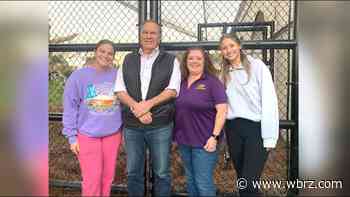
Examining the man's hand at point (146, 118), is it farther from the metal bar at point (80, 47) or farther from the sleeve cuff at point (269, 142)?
the sleeve cuff at point (269, 142)

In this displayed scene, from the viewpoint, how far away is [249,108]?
142 cm

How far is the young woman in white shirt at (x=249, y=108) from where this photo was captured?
1412 mm

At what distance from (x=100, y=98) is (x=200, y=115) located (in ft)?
1.35

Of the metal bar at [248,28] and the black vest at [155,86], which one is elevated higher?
the metal bar at [248,28]

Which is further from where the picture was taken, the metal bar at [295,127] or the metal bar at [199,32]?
the metal bar at [199,32]

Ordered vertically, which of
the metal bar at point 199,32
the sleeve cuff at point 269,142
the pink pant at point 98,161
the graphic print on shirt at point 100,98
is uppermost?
the metal bar at point 199,32

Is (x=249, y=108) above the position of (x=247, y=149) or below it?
above

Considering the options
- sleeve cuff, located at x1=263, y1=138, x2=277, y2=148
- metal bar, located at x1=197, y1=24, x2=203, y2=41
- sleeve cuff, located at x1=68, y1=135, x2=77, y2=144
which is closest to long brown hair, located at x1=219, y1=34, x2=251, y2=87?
metal bar, located at x1=197, y1=24, x2=203, y2=41

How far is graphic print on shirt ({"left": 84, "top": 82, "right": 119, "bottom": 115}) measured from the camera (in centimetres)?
149

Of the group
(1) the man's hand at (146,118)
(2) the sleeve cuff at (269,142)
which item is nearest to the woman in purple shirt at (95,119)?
(1) the man's hand at (146,118)

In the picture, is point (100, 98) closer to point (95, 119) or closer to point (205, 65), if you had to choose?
point (95, 119)

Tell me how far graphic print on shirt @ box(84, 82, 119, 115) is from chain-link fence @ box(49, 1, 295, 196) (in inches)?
4.7

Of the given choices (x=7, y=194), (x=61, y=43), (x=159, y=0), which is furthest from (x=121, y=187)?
(x=159, y=0)

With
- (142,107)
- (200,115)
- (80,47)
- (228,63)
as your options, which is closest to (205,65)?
(228,63)
